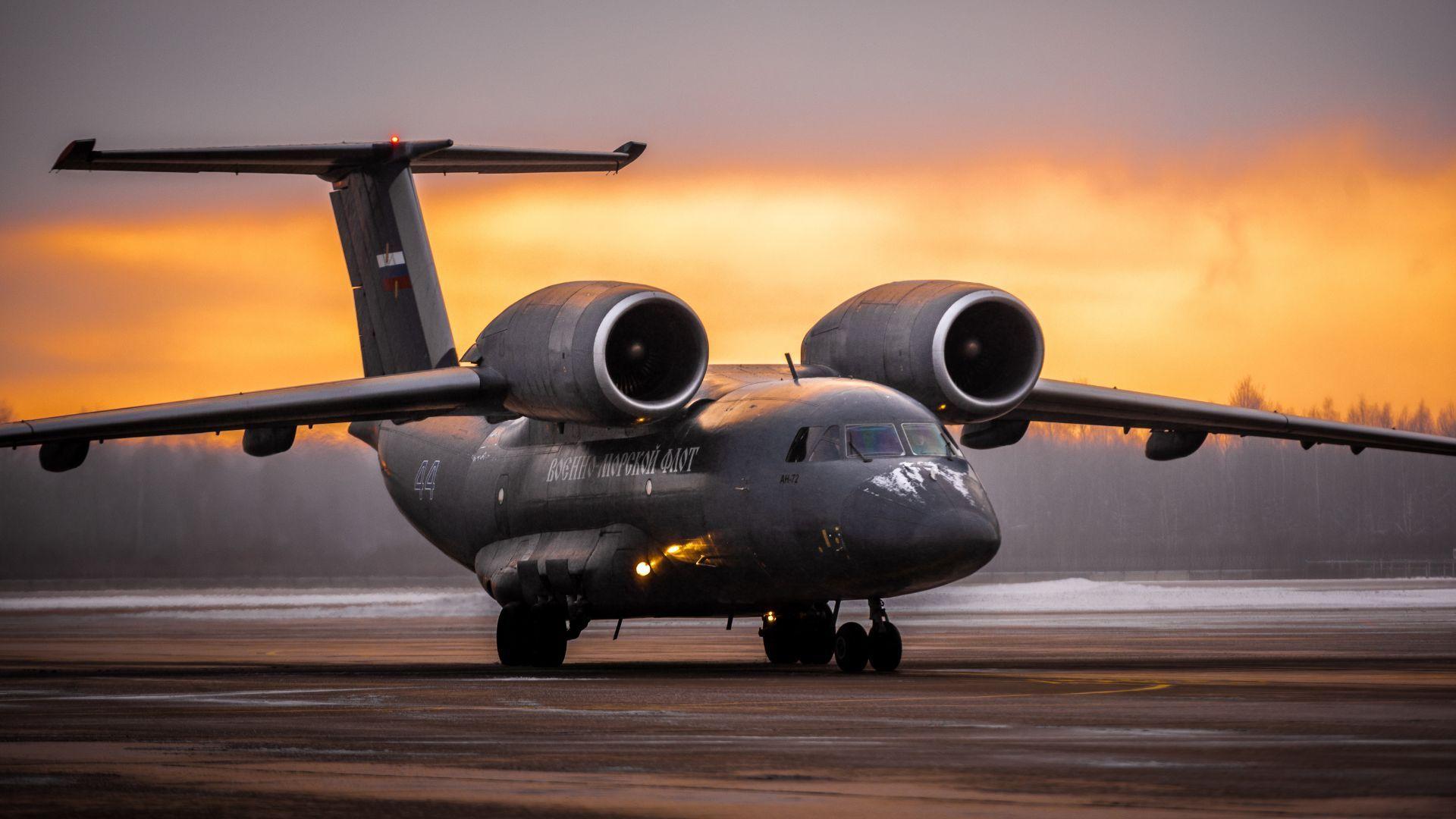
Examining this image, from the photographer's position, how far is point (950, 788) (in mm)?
8789

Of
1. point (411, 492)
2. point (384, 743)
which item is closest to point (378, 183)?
point (411, 492)

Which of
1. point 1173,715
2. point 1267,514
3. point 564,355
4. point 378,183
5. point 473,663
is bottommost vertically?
point 1267,514

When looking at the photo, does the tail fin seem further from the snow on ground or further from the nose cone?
the snow on ground

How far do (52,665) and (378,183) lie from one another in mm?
7523

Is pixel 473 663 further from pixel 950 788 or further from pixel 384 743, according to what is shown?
pixel 950 788

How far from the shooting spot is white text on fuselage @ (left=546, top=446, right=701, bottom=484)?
2050cm

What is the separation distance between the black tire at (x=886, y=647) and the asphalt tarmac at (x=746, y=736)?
284 mm

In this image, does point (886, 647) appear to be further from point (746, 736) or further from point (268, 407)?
point (746, 736)

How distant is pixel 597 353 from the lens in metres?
19.7

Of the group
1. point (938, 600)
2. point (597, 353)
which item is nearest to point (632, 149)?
point (597, 353)

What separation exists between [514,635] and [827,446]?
17.9 ft

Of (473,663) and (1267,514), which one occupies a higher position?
(473,663)

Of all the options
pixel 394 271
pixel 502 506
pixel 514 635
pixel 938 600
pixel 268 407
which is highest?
pixel 394 271

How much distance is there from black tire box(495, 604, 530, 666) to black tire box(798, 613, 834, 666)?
3123mm
